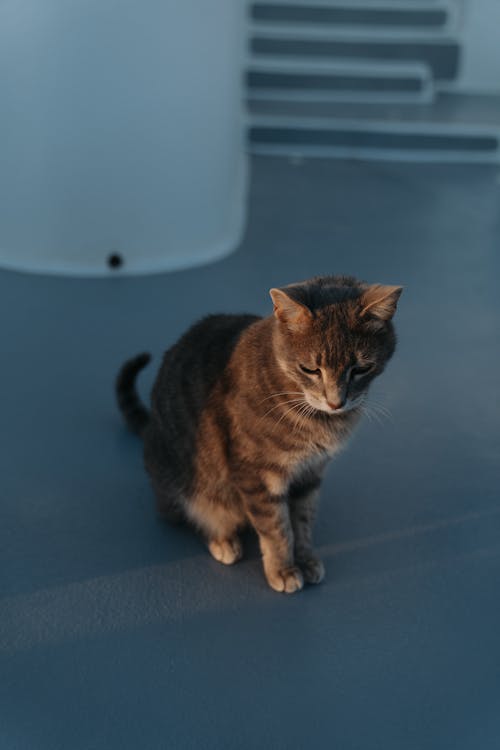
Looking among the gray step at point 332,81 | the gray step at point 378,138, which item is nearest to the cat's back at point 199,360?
the gray step at point 378,138

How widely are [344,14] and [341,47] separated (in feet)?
1.23

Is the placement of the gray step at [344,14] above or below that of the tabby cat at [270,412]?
above

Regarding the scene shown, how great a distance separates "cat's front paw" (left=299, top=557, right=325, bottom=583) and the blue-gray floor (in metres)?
0.03

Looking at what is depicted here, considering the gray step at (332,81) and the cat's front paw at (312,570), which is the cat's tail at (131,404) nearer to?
the cat's front paw at (312,570)

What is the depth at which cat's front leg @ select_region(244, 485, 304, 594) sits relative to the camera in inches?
61.1

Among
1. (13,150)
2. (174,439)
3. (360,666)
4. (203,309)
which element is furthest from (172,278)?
(360,666)

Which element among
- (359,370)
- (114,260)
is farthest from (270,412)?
(114,260)

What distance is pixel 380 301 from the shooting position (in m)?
1.37

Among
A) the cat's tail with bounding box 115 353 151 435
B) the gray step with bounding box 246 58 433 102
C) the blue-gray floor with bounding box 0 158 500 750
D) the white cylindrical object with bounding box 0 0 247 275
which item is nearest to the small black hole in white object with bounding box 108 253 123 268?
the white cylindrical object with bounding box 0 0 247 275

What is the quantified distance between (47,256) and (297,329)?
2.04m

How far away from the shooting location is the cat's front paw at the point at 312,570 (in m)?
1.66

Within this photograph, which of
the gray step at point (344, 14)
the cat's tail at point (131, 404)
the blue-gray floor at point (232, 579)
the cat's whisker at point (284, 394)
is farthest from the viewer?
the gray step at point (344, 14)

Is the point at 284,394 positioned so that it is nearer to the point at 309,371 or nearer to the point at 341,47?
the point at 309,371

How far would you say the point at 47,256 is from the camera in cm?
318
